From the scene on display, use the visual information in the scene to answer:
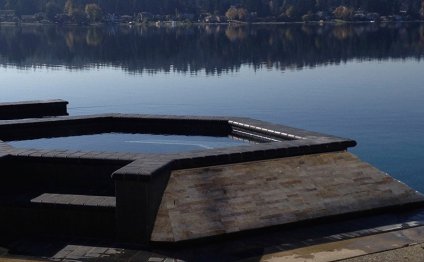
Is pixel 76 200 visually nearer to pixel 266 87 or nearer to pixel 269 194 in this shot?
pixel 269 194

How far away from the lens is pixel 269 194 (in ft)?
44.3

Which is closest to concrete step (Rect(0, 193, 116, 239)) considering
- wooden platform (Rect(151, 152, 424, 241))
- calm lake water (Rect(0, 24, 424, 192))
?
wooden platform (Rect(151, 152, 424, 241))

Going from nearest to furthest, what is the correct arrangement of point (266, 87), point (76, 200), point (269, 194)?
point (76, 200), point (269, 194), point (266, 87)

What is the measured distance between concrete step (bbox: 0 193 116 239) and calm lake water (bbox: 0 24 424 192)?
408 inches

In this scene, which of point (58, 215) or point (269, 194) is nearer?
point (58, 215)

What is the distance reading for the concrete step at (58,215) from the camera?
12.4 m

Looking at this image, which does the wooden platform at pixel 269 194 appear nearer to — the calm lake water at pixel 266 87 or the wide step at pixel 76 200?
the wide step at pixel 76 200

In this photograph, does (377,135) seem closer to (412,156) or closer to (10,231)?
(412,156)

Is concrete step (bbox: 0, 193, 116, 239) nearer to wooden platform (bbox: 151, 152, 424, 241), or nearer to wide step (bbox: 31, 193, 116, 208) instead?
wide step (bbox: 31, 193, 116, 208)

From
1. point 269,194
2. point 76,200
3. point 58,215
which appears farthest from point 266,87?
point 58,215

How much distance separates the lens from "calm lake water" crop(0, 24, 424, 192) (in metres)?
28.5

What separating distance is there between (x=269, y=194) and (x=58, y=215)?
4.43 metres

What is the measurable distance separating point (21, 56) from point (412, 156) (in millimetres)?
62276

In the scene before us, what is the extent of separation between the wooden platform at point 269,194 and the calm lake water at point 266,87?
4.84 metres
